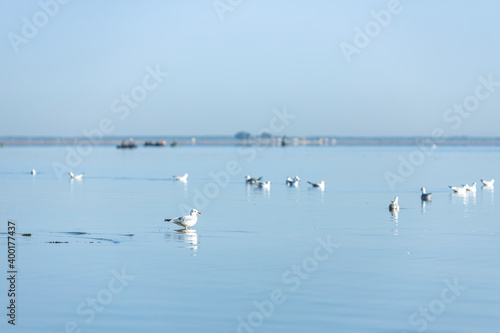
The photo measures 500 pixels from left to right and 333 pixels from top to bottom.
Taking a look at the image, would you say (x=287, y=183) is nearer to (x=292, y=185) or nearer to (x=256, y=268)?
(x=292, y=185)

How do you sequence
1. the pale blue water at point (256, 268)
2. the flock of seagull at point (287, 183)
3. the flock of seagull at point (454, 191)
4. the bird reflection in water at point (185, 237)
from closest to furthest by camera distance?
1. the pale blue water at point (256, 268)
2. the bird reflection in water at point (185, 237)
3. the flock of seagull at point (454, 191)
4. the flock of seagull at point (287, 183)

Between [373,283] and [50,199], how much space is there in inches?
822

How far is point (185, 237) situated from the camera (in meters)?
20.1

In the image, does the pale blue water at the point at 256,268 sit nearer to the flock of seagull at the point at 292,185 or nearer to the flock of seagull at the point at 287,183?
the flock of seagull at the point at 292,185

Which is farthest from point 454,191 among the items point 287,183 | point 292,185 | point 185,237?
point 185,237

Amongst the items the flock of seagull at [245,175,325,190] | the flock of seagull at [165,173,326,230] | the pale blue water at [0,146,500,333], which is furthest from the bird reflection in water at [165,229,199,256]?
the flock of seagull at [245,175,325,190]

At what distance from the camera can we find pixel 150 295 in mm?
13266

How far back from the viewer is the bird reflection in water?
18.7m

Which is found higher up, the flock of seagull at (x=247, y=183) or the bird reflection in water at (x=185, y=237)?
the flock of seagull at (x=247, y=183)

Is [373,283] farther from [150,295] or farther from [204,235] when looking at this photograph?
[204,235]

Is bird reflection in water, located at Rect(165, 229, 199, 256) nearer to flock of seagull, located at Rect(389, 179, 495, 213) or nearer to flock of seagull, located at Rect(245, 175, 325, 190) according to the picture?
flock of seagull, located at Rect(389, 179, 495, 213)

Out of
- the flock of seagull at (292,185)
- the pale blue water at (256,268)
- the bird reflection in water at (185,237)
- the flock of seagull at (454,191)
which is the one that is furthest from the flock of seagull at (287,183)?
the bird reflection in water at (185,237)

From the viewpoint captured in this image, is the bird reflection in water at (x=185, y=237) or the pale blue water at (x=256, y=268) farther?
the bird reflection in water at (x=185, y=237)

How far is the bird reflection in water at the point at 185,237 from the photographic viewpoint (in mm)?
18656
